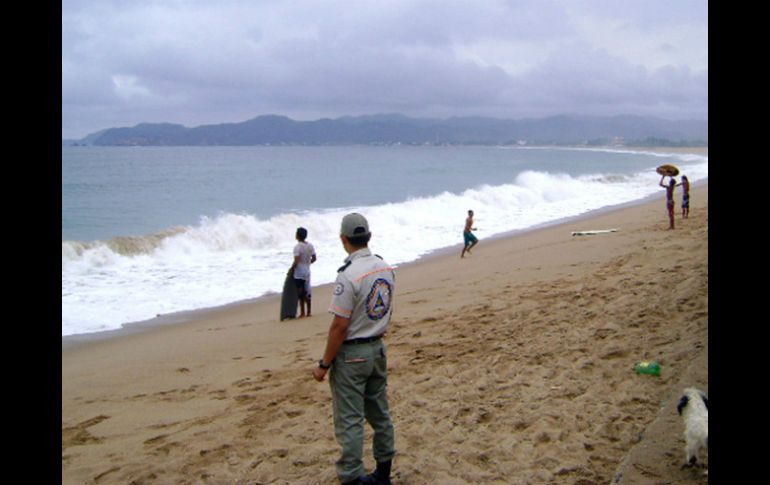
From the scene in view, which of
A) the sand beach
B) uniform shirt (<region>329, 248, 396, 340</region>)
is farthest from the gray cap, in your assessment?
the sand beach

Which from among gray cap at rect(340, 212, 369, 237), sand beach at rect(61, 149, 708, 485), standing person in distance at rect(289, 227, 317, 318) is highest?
gray cap at rect(340, 212, 369, 237)

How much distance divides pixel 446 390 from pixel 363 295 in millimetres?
2413

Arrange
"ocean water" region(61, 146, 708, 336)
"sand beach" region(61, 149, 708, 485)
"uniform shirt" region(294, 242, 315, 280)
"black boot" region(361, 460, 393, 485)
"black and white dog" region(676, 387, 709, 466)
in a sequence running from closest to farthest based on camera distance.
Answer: "black and white dog" region(676, 387, 709, 466) → "black boot" region(361, 460, 393, 485) → "sand beach" region(61, 149, 708, 485) → "uniform shirt" region(294, 242, 315, 280) → "ocean water" region(61, 146, 708, 336)

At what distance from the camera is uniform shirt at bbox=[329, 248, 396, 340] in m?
3.65

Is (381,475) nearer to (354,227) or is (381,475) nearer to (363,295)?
(363,295)

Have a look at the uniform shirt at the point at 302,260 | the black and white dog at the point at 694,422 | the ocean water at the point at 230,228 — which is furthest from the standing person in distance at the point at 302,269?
the black and white dog at the point at 694,422

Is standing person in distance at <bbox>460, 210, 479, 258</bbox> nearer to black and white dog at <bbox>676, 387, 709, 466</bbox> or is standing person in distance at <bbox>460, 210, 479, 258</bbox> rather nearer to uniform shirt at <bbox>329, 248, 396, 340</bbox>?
black and white dog at <bbox>676, 387, 709, 466</bbox>

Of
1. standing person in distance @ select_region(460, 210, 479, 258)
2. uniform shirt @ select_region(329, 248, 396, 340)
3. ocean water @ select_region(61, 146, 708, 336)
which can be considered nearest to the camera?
uniform shirt @ select_region(329, 248, 396, 340)

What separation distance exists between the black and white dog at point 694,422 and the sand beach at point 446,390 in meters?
0.13

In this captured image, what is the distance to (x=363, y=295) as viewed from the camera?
368cm

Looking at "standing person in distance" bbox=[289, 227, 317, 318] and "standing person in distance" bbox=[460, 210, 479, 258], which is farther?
"standing person in distance" bbox=[460, 210, 479, 258]
